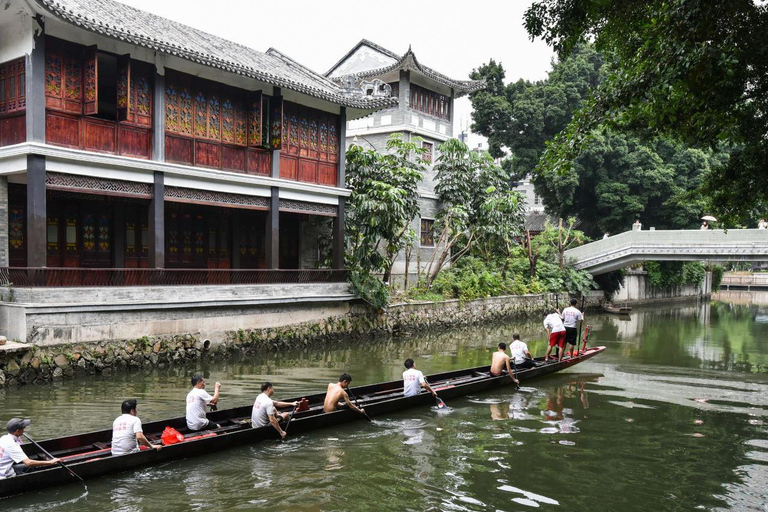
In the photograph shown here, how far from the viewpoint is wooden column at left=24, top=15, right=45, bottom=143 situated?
1322 centimetres

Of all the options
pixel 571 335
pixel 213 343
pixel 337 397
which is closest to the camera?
pixel 337 397

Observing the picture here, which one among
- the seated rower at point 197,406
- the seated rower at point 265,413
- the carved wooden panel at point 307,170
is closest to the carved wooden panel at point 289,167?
the carved wooden panel at point 307,170

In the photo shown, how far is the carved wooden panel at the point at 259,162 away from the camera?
18125mm

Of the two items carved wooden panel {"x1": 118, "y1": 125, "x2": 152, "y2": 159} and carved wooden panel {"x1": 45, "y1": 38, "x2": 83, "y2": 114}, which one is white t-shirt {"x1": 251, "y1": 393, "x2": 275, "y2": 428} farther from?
carved wooden panel {"x1": 45, "y1": 38, "x2": 83, "y2": 114}

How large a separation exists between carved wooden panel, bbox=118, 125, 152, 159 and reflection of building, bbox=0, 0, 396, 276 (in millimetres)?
28

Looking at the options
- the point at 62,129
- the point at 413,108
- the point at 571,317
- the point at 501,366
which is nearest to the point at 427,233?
the point at 413,108

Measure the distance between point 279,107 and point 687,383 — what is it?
13.1 m

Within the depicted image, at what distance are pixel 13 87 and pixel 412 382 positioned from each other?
10856 millimetres

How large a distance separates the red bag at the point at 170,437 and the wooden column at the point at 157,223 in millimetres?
7654

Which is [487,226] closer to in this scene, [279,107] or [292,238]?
[292,238]

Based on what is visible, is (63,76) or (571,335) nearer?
(63,76)

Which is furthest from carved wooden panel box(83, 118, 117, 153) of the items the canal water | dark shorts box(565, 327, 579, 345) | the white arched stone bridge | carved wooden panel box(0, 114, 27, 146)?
the white arched stone bridge

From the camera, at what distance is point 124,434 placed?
7.89m

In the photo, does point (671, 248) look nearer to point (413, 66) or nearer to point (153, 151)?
point (413, 66)
